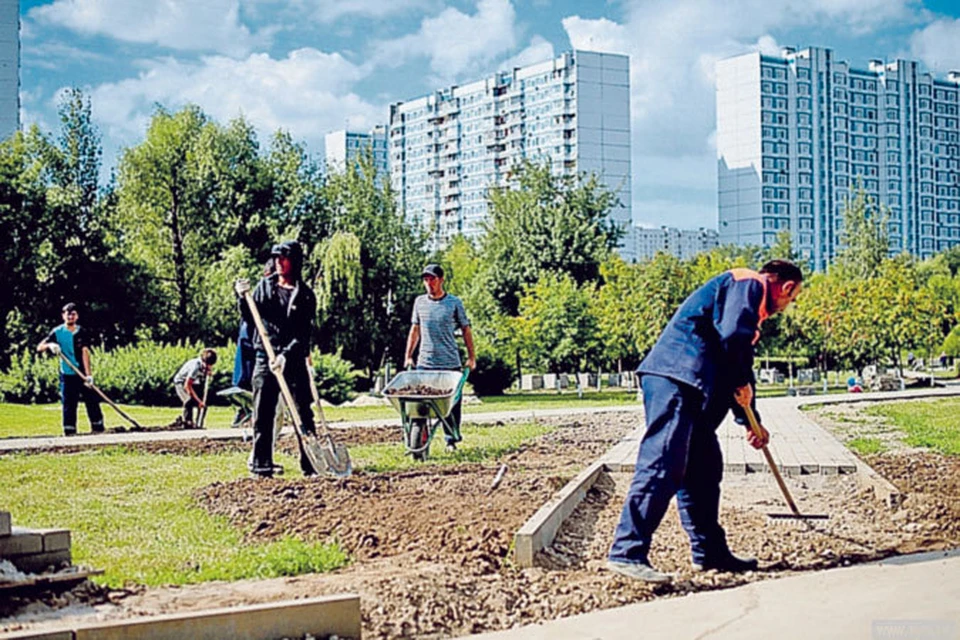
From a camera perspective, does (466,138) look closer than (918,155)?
Yes

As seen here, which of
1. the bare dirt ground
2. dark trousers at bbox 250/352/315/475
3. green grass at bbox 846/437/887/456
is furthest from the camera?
green grass at bbox 846/437/887/456

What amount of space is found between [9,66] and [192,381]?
43.5 m

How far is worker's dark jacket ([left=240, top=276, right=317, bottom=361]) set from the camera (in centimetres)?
918

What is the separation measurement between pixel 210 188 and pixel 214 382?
14.4 metres

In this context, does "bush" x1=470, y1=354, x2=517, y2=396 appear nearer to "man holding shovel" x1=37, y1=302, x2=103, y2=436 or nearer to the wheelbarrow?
"man holding shovel" x1=37, y1=302, x2=103, y2=436

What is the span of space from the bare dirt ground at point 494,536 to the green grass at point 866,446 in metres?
1.18

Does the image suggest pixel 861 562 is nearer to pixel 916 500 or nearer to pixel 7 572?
pixel 916 500

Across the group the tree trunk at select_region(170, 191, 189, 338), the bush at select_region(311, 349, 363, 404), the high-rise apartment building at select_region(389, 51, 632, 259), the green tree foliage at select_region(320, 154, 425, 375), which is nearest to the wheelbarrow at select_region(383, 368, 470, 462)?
the bush at select_region(311, 349, 363, 404)

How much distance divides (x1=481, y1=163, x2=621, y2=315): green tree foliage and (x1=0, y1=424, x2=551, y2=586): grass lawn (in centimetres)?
2760

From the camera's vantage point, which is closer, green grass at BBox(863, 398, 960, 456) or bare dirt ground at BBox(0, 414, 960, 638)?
bare dirt ground at BBox(0, 414, 960, 638)

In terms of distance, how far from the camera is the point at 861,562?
596 centimetres

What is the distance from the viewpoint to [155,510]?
7664mm

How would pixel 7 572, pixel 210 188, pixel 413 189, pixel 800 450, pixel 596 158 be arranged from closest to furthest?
pixel 7 572, pixel 800 450, pixel 210 188, pixel 596 158, pixel 413 189

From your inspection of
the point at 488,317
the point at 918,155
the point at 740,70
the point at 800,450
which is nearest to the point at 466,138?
the point at 740,70
